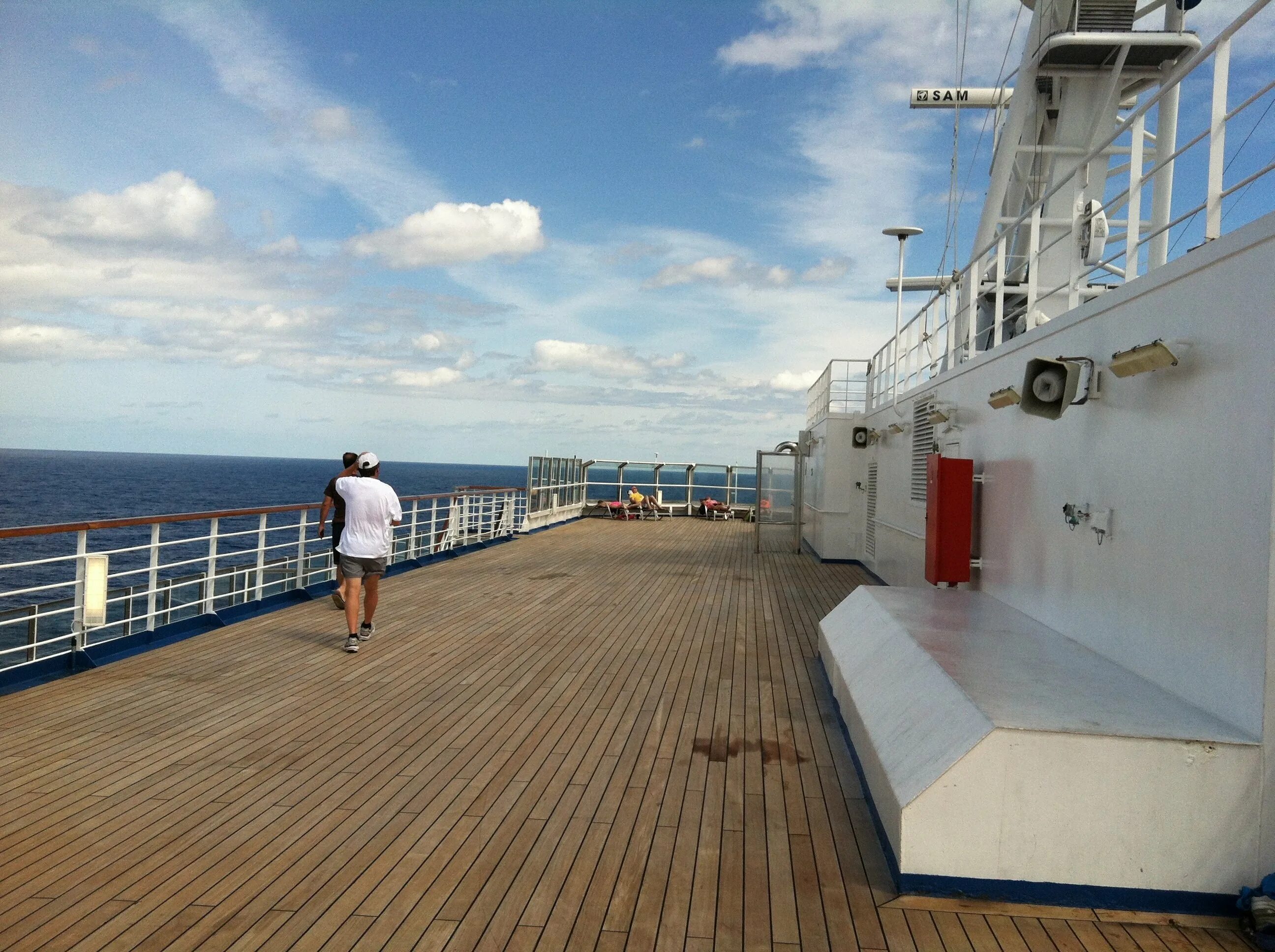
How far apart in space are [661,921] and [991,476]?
14.3 ft

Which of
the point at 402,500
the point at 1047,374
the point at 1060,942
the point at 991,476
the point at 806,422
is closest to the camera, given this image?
the point at 1060,942

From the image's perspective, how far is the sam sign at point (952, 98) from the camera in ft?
50.6

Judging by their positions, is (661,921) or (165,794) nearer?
(661,921)

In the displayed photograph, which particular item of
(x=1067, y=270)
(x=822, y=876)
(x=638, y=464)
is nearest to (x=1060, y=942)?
(x=822, y=876)

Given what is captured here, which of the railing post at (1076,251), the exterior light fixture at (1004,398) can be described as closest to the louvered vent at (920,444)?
the exterior light fixture at (1004,398)

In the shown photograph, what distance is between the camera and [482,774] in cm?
Answer: 401

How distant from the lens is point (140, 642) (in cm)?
625

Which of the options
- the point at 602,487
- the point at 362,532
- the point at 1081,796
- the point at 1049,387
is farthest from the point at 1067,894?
the point at 602,487

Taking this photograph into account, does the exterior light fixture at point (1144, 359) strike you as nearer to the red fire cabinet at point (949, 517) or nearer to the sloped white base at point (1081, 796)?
the sloped white base at point (1081, 796)

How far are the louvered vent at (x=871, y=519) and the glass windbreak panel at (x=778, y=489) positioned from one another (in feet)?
6.63

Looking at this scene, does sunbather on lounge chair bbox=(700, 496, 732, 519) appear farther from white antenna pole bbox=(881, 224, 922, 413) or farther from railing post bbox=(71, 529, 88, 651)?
railing post bbox=(71, 529, 88, 651)

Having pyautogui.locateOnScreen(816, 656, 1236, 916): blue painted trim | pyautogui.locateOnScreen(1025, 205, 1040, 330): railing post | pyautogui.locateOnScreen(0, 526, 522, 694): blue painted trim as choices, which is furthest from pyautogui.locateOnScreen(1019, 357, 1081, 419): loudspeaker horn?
pyautogui.locateOnScreen(0, 526, 522, 694): blue painted trim

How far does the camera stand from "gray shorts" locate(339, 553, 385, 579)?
6332 millimetres

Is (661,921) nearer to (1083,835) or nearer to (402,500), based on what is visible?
(1083,835)
